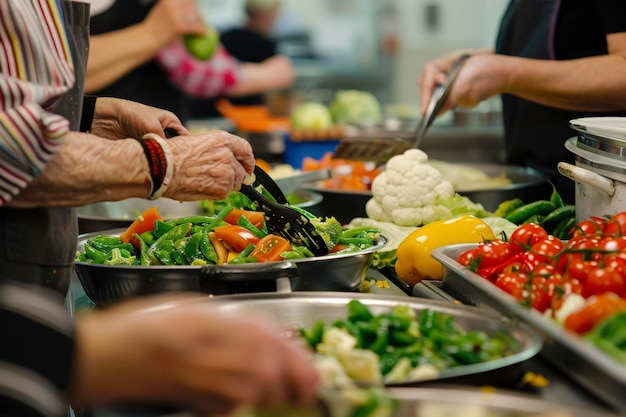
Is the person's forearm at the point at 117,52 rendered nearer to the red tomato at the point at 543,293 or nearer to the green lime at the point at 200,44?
the green lime at the point at 200,44

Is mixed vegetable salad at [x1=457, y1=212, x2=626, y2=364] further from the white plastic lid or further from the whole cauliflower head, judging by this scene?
the whole cauliflower head

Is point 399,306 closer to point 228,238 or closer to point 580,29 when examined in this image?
point 228,238

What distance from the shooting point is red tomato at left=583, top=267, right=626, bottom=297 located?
160cm

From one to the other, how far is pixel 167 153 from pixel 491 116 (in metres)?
5.31

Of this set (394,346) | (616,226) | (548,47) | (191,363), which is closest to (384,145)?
(548,47)

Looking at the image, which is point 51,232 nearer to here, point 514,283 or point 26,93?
point 26,93

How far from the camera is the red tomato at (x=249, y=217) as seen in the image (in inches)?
86.7

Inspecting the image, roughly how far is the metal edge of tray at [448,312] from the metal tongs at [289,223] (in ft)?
1.16

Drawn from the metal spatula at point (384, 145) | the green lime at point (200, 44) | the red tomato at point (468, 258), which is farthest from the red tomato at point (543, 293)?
the green lime at point (200, 44)

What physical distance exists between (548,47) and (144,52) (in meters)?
2.09

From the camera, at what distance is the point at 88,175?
154 centimetres

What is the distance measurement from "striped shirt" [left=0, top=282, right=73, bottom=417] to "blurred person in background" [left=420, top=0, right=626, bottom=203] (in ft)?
6.84

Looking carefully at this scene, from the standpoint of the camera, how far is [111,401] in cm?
115

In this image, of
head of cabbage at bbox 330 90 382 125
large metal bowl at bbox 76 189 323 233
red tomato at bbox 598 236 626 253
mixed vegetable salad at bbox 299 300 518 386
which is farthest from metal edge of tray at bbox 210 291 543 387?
head of cabbage at bbox 330 90 382 125
